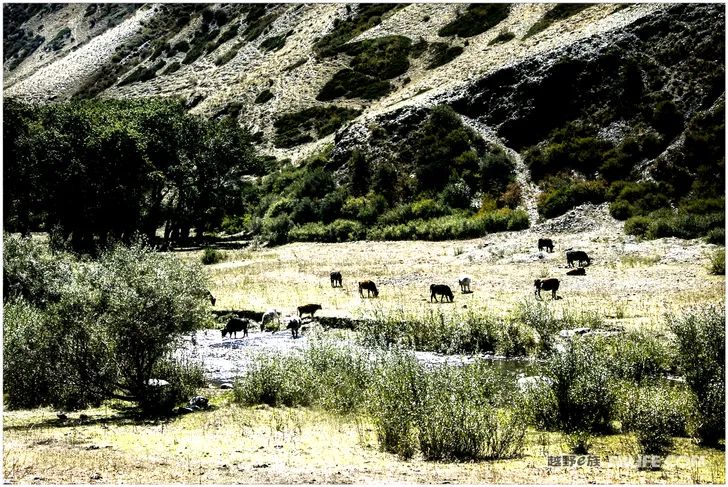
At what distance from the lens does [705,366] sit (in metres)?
12.0

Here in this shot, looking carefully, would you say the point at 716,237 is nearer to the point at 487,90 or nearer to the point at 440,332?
the point at 440,332

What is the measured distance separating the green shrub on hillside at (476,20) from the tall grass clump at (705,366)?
69897mm

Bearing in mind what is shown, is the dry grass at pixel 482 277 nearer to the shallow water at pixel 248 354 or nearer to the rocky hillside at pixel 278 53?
the shallow water at pixel 248 354

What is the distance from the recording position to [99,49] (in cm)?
12362

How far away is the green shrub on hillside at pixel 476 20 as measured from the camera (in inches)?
3066

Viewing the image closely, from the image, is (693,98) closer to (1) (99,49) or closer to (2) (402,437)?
(2) (402,437)

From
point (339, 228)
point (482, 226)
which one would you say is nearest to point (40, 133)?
point (339, 228)

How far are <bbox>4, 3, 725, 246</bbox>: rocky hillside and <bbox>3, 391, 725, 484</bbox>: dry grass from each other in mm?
29430

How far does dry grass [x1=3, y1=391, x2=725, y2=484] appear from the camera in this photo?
353 inches

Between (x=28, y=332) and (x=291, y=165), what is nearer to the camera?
(x=28, y=332)

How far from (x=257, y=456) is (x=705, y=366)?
8148 millimetres

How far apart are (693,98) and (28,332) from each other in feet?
155

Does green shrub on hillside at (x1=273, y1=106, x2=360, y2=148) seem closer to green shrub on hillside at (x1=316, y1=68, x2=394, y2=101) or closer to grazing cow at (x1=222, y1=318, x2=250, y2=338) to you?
green shrub on hillside at (x1=316, y1=68, x2=394, y2=101)

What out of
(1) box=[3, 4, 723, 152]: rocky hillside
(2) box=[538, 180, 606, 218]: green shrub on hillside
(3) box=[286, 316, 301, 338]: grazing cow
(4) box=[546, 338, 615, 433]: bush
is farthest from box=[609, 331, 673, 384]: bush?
(1) box=[3, 4, 723, 152]: rocky hillside
